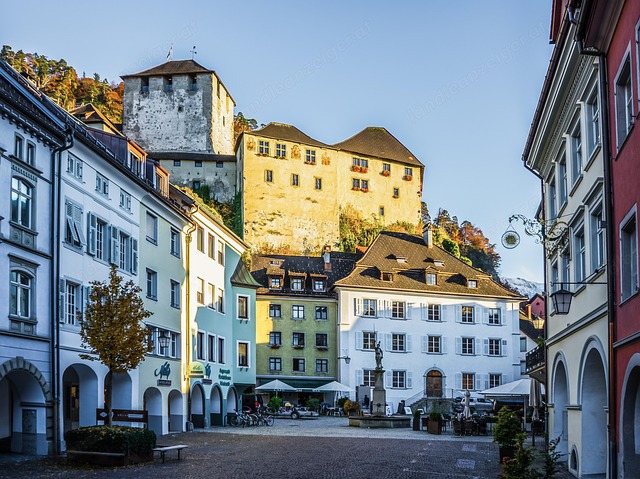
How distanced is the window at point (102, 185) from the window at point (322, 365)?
1437 inches

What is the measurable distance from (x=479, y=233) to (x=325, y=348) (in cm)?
5333

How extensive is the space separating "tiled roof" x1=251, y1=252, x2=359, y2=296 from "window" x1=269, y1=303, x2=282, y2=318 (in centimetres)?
101

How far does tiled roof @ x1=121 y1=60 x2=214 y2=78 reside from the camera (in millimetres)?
91625

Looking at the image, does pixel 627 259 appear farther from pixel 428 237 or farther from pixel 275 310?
pixel 428 237

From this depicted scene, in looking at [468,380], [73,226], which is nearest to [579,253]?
[73,226]

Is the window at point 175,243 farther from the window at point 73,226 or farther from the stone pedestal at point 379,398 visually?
the stone pedestal at point 379,398

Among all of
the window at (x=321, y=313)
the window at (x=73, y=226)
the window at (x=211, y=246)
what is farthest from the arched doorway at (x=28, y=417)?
the window at (x=321, y=313)

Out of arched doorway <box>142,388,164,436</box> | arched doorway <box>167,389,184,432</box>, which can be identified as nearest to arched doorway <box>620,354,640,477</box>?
arched doorway <box>142,388,164,436</box>

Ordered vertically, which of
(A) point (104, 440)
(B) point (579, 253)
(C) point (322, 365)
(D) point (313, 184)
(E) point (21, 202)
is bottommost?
(C) point (322, 365)

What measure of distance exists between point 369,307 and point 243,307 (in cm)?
1736

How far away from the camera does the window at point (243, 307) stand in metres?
48.5

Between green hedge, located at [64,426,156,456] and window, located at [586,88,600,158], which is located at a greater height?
window, located at [586,88,600,158]

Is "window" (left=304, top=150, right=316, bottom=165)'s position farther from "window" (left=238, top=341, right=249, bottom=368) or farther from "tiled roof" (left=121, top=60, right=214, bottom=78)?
"window" (left=238, top=341, right=249, bottom=368)

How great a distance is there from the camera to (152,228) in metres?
35.3
